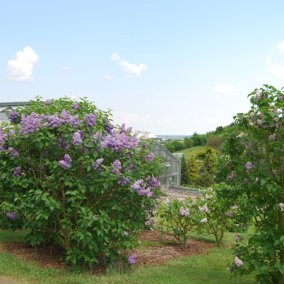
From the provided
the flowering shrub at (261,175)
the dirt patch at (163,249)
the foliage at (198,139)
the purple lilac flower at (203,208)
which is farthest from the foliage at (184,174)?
the flowering shrub at (261,175)

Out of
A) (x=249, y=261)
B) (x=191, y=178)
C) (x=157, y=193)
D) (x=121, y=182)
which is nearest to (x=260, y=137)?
(x=249, y=261)

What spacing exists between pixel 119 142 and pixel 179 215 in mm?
2661

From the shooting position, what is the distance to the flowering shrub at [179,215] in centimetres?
791

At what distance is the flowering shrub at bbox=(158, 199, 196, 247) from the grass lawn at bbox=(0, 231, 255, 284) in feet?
3.51

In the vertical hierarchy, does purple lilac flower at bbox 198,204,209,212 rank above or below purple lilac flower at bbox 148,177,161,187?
below

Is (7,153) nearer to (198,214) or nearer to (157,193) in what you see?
(157,193)

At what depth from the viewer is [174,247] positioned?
8.15m

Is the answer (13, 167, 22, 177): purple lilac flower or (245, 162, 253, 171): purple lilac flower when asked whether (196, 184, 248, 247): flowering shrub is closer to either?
(245, 162, 253, 171): purple lilac flower

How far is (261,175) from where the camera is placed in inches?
186

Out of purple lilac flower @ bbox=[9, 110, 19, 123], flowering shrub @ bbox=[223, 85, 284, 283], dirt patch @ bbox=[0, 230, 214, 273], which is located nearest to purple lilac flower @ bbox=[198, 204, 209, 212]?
dirt patch @ bbox=[0, 230, 214, 273]

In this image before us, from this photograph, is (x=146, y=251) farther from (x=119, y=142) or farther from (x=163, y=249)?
(x=119, y=142)

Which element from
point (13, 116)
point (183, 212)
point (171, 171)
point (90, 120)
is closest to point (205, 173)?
point (171, 171)

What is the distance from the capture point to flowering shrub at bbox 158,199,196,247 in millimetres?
7910

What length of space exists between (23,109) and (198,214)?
11.1 feet
